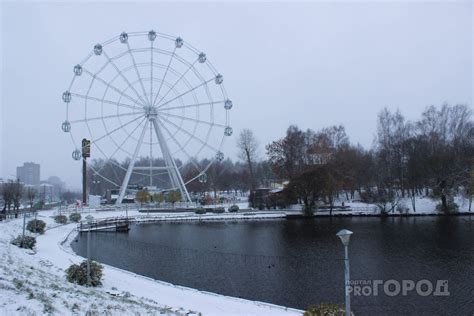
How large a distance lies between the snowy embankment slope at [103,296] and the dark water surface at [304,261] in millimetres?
2017

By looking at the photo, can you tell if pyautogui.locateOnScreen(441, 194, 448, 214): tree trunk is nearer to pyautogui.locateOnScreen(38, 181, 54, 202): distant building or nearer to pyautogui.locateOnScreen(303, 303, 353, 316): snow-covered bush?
pyautogui.locateOnScreen(303, 303, 353, 316): snow-covered bush

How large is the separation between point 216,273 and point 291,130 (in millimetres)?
51455

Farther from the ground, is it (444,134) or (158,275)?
(444,134)

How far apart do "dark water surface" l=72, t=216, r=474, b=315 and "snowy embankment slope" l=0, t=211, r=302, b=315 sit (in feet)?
6.62

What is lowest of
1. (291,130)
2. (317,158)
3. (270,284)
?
(270,284)

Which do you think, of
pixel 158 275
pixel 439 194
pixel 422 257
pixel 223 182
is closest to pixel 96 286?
pixel 158 275

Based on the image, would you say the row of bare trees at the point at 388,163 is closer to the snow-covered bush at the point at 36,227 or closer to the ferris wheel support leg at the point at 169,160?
the ferris wheel support leg at the point at 169,160

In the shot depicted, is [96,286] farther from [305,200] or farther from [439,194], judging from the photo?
[439,194]

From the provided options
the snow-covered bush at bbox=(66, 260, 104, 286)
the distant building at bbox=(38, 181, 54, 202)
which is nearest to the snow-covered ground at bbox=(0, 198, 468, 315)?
the snow-covered bush at bbox=(66, 260, 104, 286)

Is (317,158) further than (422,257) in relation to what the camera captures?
Yes

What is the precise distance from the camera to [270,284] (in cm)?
1870

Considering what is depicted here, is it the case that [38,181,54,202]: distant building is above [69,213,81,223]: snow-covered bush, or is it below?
above

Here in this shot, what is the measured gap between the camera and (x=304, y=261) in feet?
79.1

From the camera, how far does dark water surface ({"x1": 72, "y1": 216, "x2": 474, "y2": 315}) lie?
637 inches
